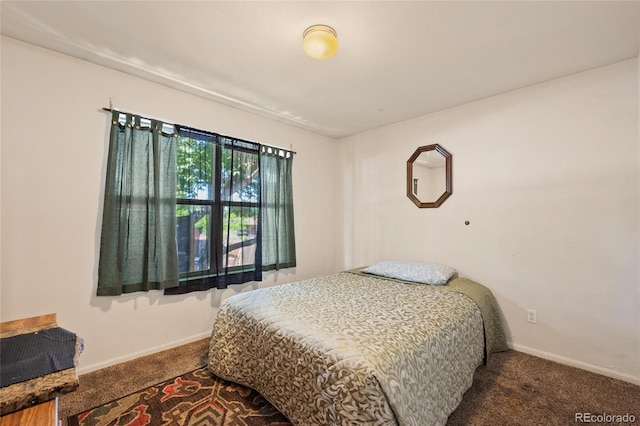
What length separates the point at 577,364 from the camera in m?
2.23

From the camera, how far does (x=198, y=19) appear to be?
173cm

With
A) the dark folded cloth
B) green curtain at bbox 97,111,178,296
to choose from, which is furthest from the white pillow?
the dark folded cloth

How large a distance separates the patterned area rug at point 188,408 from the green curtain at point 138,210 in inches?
32.2

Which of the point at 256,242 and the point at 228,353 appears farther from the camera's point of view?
the point at 256,242

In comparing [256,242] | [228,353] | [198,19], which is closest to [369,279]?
[256,242]

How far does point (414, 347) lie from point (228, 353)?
1.29m

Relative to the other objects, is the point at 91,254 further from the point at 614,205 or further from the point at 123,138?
the point at 614,205

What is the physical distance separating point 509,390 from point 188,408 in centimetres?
214

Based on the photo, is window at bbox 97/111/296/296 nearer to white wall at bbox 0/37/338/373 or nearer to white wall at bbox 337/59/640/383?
white wall at bbox 0/37/338/373

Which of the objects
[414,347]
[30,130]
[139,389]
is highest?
[30,130]

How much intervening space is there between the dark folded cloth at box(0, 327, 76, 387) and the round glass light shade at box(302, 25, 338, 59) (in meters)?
1.92

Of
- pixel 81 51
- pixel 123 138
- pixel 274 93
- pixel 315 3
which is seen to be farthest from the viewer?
pixel 274 93

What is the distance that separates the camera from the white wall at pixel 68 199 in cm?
188

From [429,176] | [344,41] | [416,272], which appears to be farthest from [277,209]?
[344,41]
